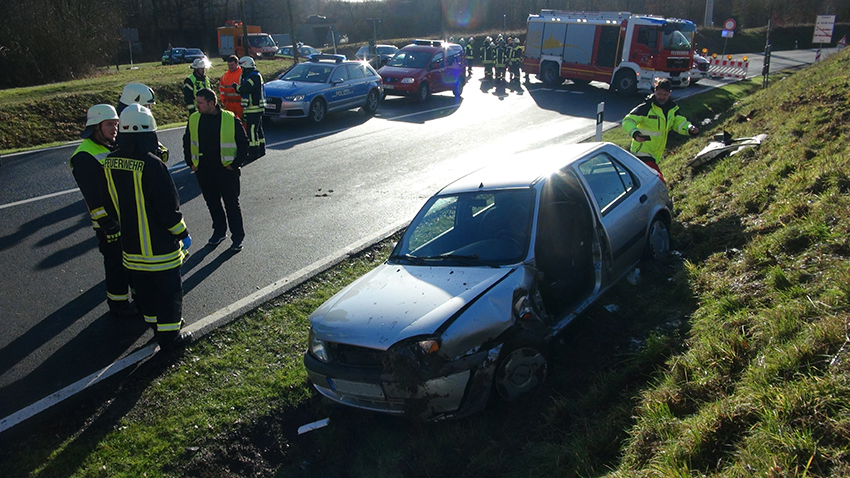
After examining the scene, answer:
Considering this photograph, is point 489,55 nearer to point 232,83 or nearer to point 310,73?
point 310,73

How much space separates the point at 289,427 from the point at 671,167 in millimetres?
7905

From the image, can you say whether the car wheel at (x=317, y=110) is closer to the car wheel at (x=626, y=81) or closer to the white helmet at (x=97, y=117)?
the white helmet at (x=97, y=117)

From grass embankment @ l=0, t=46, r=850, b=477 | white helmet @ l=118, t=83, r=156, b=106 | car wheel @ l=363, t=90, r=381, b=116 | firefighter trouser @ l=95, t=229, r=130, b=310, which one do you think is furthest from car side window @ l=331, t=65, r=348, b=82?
firefighter trouser @ l=95, t=229, r=130, b=310

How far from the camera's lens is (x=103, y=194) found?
5.26m

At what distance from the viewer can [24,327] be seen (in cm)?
541

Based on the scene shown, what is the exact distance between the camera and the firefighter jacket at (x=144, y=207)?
4719mm

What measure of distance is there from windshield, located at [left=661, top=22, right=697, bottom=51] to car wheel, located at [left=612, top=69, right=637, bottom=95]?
1475mm

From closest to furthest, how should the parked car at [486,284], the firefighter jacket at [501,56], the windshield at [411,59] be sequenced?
the parked car at [486,284], the windshield at [411,59], the firefighter jacket at [501,56]

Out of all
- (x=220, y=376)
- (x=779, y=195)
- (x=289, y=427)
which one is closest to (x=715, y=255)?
(x=779, y=195)

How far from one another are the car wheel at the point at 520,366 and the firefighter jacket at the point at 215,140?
14.6 ft

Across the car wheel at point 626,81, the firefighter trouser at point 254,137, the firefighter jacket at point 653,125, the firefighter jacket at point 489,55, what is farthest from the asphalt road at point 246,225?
the firefighter jacket at point 489,55

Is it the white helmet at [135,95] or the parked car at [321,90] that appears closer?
the white helmet at [135,95]

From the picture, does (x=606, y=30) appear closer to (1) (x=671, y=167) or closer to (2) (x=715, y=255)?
(1) (x=671, y=167)

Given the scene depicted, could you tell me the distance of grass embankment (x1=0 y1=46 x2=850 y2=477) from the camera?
2953 mm
